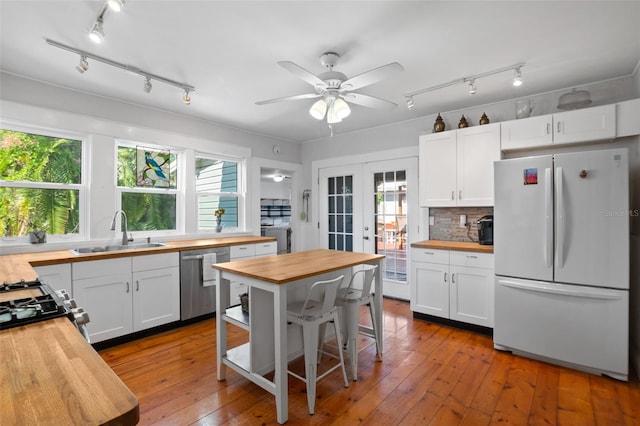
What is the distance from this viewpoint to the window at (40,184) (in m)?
2.95

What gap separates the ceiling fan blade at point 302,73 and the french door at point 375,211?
244cm

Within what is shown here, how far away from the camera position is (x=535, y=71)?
2.84 m

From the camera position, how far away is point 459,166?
11.8ft

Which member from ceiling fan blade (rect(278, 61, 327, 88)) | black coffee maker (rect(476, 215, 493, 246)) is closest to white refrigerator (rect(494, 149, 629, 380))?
black coffee maker (rect(476, 215, 493, 246))

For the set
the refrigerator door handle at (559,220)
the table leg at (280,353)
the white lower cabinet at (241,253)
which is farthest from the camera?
the white lower cabinet at (241,253)

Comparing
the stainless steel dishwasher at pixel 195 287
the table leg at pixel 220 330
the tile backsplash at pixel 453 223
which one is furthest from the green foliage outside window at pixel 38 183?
the tile backsplash at pixel 453 223

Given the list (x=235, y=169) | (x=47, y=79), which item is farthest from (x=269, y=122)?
(x=47, y=79)

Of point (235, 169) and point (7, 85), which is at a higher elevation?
point (7, 85)

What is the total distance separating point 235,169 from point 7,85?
256 centimetres

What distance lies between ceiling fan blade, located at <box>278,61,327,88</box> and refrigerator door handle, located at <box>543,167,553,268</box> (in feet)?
6.69

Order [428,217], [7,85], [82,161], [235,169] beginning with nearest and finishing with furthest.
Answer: [7,85]
[82,161]
[428,217]
[235,169]

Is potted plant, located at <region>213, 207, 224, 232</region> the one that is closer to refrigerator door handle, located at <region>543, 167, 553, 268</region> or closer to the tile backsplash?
the tile backsplash

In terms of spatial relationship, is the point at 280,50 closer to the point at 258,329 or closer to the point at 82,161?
the point at 258,329

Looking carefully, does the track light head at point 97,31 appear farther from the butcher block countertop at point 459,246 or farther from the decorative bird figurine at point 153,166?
the butcher block countertop at point 459,246
